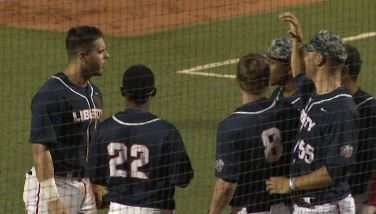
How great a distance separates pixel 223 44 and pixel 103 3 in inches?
117

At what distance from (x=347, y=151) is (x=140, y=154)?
58.0 inches

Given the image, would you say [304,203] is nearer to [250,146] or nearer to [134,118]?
[250,146]

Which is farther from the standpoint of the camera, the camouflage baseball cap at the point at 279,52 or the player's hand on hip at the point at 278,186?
the camouflage baseball cap at the point at 279,52

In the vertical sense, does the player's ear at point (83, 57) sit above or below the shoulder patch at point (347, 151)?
above

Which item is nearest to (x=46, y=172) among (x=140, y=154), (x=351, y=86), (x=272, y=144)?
(x=140, y=154)

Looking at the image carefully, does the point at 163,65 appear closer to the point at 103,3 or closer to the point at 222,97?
the point at 222,97

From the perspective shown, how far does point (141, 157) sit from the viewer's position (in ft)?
30.4

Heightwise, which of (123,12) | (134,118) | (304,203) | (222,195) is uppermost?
(123,12)

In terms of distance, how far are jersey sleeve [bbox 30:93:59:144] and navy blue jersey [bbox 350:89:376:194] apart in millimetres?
2310

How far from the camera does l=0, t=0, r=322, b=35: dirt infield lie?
827 inches

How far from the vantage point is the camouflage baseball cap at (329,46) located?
924 cm

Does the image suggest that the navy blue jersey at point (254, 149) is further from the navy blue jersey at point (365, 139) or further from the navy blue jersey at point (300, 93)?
the navy blue jersey at point (365, 139)

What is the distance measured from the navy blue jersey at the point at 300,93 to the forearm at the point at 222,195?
3.38ft

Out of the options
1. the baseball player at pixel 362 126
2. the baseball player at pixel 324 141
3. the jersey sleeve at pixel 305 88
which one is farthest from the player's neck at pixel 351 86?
the baseball player at pixel 324 141
